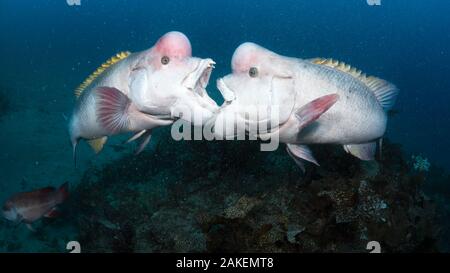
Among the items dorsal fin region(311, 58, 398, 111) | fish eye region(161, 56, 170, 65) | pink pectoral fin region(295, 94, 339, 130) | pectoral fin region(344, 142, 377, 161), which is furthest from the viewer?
pectoral fin region(344, 142, 377, 161)

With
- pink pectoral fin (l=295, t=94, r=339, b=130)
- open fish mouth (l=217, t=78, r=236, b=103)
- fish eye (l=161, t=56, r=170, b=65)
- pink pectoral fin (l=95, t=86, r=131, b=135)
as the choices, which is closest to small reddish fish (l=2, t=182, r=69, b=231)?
pink pectoral fin (l=95, t=86, r=131, b=135)

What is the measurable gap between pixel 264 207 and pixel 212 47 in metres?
A: 69.4

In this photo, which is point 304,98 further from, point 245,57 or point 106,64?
point 106,64

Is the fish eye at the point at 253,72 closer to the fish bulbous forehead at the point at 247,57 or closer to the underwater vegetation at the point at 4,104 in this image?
the fish bulbous forehead at the point at 247,57

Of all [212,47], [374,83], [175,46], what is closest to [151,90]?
[175,46]

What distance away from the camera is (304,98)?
128 inches

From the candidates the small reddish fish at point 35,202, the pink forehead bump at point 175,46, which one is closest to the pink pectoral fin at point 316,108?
the pink forehead bump at point 175,46

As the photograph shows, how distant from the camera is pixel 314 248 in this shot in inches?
176

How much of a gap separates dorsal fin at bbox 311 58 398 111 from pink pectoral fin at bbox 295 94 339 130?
31.8 inches

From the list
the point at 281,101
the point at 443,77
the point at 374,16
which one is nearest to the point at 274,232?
the point at 281,101

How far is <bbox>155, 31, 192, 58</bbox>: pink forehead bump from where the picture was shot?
120 inches

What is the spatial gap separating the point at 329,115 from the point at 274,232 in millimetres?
1909

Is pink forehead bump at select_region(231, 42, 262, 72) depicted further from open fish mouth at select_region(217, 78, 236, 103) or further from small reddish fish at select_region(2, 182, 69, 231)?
small reddish fish at select_region(2, 182, 69, 231)

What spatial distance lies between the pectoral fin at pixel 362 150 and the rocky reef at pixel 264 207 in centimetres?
89
